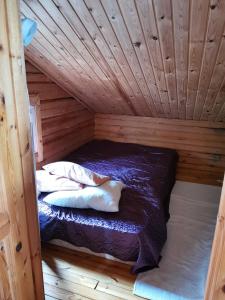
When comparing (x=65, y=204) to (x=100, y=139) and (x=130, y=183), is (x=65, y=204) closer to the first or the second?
(x=130, y=183)

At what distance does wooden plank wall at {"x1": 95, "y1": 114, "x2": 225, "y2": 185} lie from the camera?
342 centimetres

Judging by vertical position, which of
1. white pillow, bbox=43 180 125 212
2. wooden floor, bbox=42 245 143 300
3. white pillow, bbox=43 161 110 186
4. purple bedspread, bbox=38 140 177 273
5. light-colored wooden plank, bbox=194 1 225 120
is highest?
light-colored wooden plank, bbox=194 1 225 120

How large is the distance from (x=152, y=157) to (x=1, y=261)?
2.56 meters

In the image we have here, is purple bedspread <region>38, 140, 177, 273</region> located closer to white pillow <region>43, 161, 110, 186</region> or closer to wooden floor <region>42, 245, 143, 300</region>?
wooden floor <region>42, 245, 143, 300</region>

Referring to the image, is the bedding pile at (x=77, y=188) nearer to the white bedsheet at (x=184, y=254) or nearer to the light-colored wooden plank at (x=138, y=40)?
the white bedsheet at (x=184, y=254)

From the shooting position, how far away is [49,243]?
2045 millimetres

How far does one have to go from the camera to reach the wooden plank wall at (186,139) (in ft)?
11.2

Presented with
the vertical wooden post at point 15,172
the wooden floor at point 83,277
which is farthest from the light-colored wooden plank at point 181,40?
the wooden floor at point 83,277

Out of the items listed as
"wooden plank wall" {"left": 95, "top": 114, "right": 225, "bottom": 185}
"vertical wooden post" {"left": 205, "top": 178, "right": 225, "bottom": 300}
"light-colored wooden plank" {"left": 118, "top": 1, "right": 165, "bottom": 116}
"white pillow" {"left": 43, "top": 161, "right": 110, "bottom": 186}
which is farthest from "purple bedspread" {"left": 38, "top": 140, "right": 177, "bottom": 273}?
"wooden plank wall" {"left": 95, "top": 114, "right": 225, "bottom": 185}

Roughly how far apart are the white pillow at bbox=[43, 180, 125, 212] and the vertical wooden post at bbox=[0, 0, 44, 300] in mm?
775

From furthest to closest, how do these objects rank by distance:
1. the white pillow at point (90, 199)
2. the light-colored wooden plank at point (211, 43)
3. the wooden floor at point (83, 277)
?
the white pillow at point (90, 199) → the wooden floor at point (83, 277) → the light-colored wooden plank at point (211, 43)

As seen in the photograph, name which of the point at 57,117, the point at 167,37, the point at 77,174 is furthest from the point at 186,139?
the point at 167,37

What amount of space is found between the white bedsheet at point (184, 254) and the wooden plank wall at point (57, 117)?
161 centimetres

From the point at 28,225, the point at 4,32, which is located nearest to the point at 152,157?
the point at 28,225
